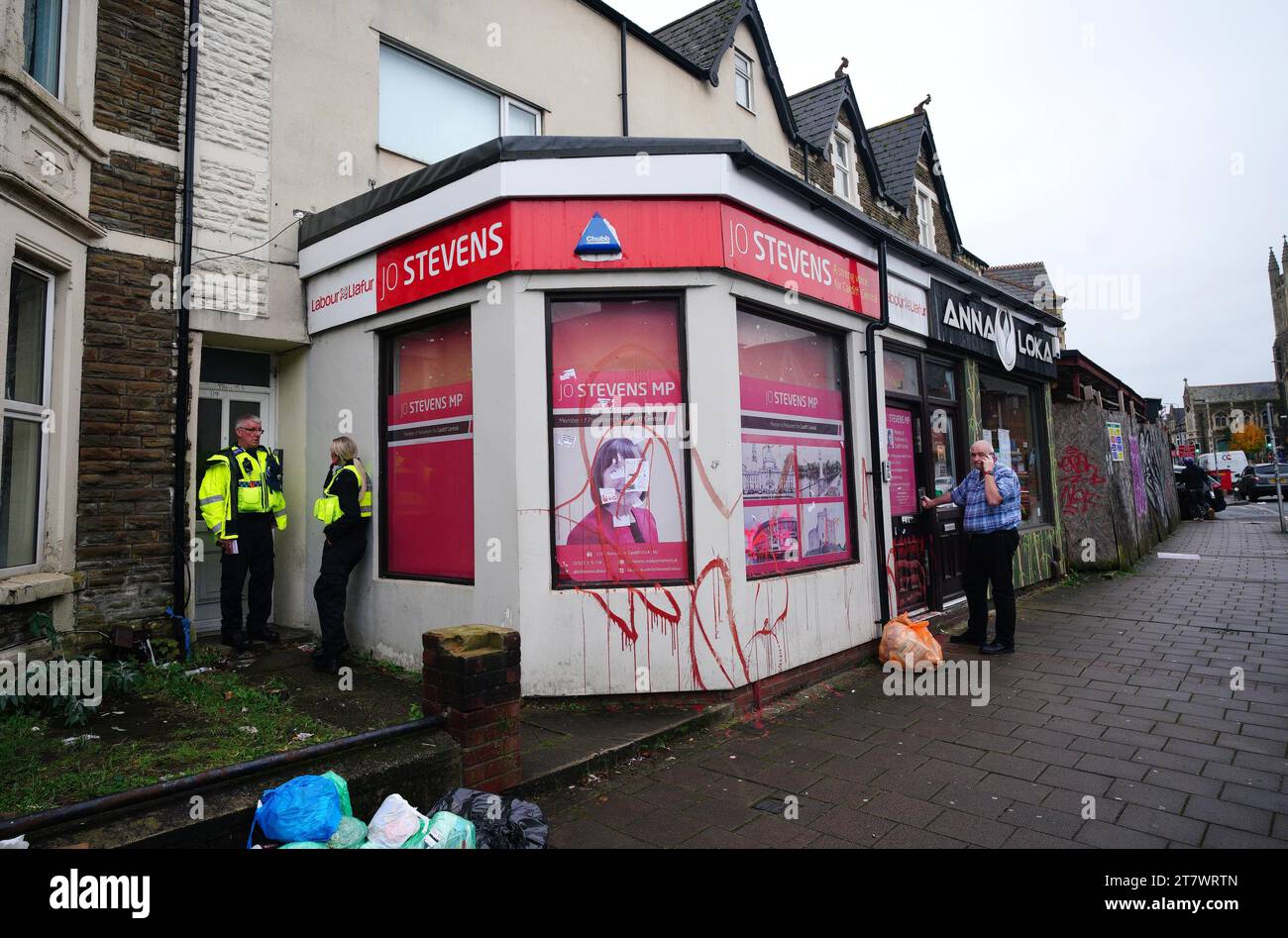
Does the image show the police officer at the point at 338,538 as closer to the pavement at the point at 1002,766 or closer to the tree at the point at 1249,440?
the pavement at the point at 1002,766

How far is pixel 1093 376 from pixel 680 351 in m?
11.0

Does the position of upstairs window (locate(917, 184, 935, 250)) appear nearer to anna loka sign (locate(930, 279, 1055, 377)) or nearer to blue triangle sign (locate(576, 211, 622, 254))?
anna loka sign (locate(930, 279, 1055, 377))

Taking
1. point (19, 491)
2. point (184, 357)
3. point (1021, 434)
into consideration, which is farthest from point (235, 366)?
point (1021, 434)

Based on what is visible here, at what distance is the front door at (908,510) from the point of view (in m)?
7.27

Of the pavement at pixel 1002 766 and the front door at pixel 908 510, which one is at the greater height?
the front door at pixel 908 510

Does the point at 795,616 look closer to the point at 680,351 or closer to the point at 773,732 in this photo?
the point at 773,732

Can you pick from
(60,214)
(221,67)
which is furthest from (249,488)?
(221,67)

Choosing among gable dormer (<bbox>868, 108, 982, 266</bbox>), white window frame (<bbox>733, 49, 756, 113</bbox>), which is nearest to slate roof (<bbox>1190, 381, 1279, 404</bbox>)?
gable dormer (<bbox>868, 108, 982, 266</bbox>)

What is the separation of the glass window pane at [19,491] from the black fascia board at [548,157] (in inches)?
111

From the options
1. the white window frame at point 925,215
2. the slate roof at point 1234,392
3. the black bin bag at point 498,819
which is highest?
the slate roof at point 1234,392

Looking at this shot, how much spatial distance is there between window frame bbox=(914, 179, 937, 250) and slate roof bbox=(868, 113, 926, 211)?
1.57ft

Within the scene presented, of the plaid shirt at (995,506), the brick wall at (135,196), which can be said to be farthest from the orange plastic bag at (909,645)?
the brick wall at (135,196)

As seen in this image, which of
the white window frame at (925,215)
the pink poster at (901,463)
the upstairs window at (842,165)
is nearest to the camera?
the pink poster at (901,463)

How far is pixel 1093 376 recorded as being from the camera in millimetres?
12953
